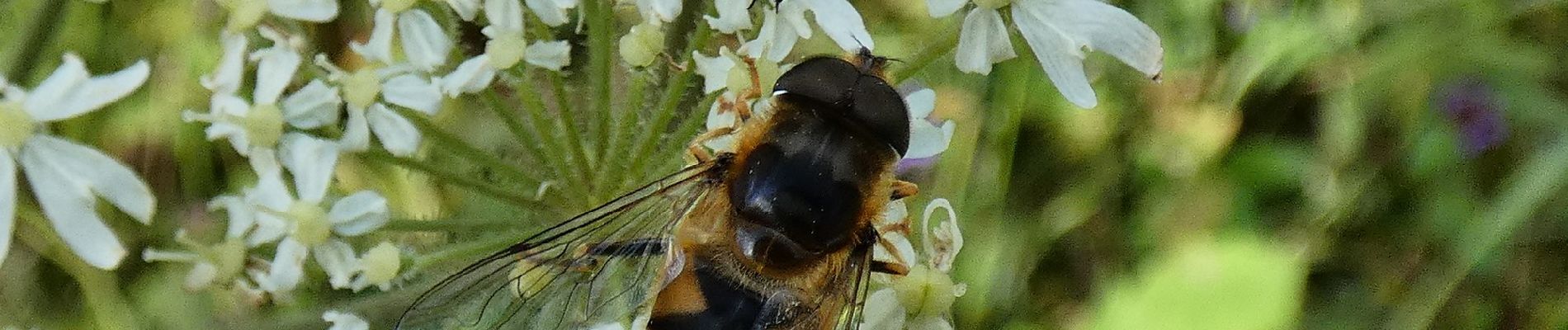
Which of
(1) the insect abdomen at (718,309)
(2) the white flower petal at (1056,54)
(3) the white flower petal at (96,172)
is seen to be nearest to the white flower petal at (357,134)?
(3) the white flower petal at (96,172)

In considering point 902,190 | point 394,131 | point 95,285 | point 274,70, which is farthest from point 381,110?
point 95,285

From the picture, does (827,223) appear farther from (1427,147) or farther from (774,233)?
(1427,147)

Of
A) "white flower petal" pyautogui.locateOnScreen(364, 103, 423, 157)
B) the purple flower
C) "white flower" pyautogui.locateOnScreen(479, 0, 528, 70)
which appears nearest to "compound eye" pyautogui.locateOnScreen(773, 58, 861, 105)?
"white flower" pyautogui.locateOnScreen(479, 0, 528, 70)

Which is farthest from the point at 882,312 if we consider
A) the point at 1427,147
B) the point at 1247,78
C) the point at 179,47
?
the point at 179,47

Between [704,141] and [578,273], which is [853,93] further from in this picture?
[578,273]

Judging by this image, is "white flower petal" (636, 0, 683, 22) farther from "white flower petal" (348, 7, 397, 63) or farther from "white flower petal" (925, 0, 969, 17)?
"white flower petal" (348, 7, 397, 63)

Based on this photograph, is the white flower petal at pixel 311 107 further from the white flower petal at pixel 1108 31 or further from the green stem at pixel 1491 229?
the green stem at pixel 1491 229
